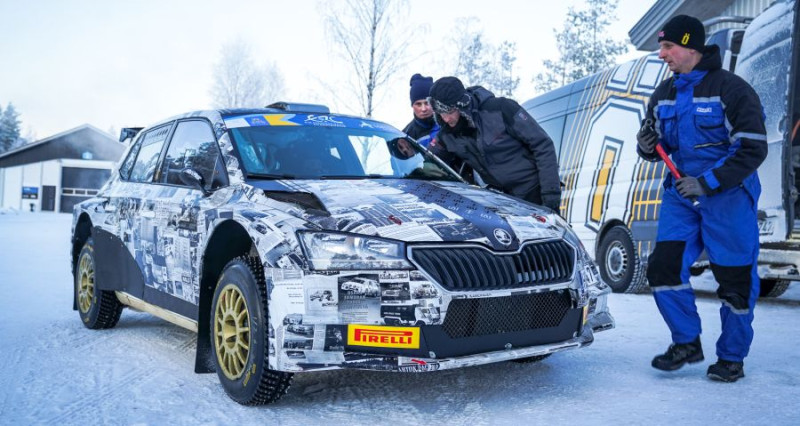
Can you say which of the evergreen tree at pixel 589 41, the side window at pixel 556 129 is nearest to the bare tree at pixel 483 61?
the evergreen tree at pixel 589 41

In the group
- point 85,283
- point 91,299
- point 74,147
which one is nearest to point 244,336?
point 91,299

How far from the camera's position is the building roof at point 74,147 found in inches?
1875

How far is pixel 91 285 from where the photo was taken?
5.50 metres

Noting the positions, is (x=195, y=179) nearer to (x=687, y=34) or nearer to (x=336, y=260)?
(x=336, y=260)

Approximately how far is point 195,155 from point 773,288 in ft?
19.9

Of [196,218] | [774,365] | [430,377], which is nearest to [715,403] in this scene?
[774,365]

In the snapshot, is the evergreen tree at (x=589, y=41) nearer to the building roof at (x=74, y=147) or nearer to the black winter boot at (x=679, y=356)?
the building roof at (x=74, y=147)

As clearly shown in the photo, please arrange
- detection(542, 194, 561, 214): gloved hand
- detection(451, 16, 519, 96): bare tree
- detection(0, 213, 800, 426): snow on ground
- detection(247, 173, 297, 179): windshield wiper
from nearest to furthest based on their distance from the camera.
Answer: detection(0, 213, 800, 426): snow on ground
detection(247, 173, 297, 179): windshield wiper
detection(542, 194, 561, 214): gloved hand
detection(451, 16, 519, 96): bare tree

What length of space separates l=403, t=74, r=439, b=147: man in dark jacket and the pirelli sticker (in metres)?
3.67

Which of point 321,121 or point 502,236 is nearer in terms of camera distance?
point 502,236

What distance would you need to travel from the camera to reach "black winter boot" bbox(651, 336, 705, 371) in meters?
3.91

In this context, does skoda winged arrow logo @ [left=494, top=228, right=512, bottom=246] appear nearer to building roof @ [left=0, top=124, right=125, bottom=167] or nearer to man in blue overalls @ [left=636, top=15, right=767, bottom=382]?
man in blue overalls @ [left=636, top=15, right=767, bottom=382]

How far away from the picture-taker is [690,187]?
3.73 m

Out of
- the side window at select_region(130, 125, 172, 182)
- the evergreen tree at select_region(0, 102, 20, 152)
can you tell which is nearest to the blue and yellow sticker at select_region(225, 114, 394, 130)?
the side window at select_region(130, 125, 172, 182)
